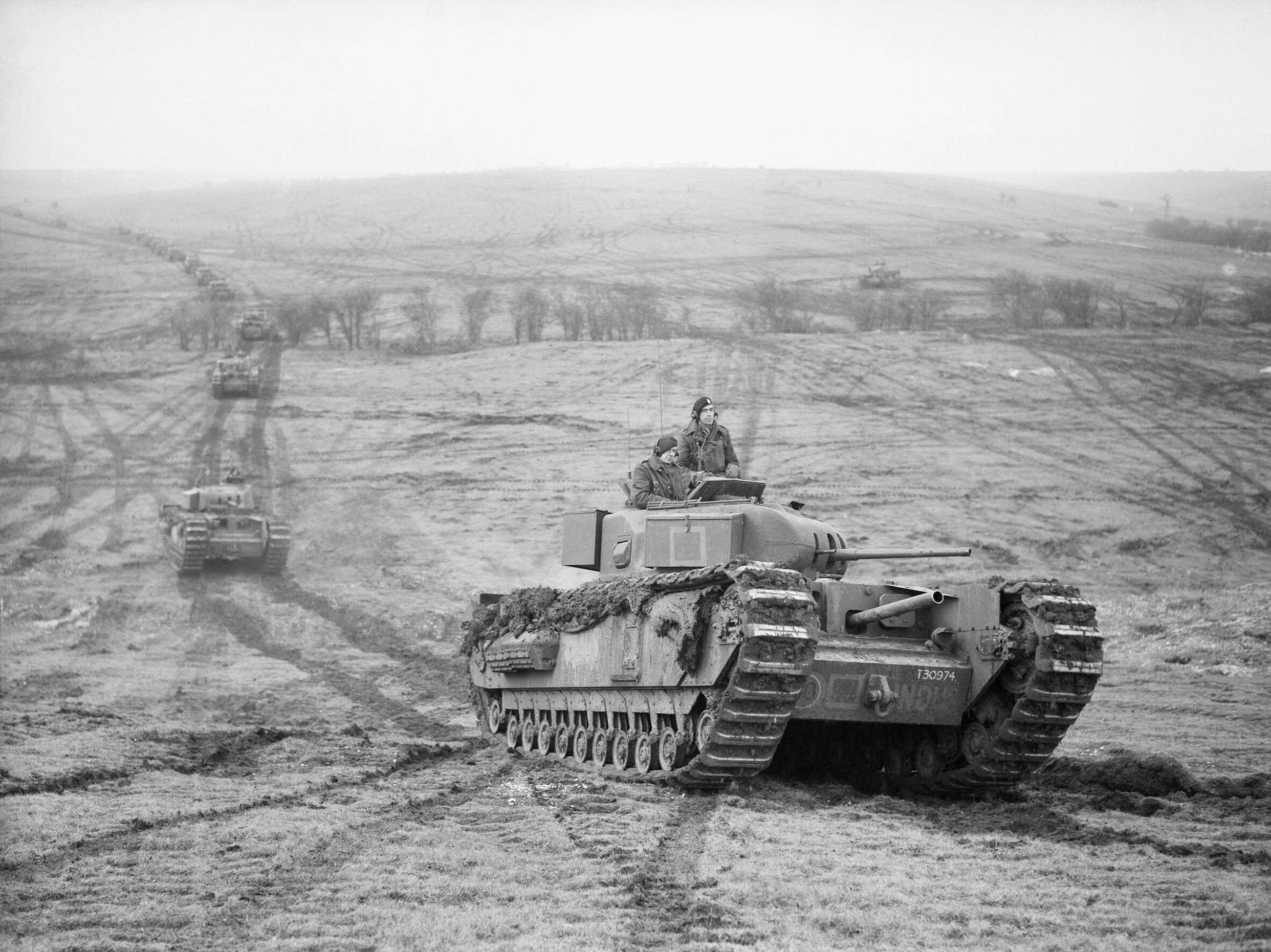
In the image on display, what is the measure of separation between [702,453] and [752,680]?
16.7 ft

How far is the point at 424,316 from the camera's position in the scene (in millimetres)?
53812

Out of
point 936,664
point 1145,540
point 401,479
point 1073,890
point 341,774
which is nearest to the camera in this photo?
point 1073,890

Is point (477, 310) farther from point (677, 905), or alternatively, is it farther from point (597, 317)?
point (677, 905)

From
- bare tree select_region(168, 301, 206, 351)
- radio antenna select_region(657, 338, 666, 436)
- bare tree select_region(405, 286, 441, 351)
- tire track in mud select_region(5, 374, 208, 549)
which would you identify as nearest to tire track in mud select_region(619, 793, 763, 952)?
radio antenna select_region(657, 338, 666, 436)

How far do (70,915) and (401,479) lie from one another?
29.3 m

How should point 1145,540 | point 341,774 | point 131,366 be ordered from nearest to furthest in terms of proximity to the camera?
point 341,774 < point 1145,540 < point 131,366

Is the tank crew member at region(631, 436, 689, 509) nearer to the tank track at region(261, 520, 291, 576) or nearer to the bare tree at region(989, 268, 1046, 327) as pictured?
the tank track at region(261, 520, 291, 576)

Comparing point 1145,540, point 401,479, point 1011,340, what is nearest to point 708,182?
point 1011,340

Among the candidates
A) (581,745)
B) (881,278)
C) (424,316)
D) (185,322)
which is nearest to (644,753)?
(581,745)

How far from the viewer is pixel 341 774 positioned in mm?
14625

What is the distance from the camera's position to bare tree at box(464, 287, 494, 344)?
2020 inches

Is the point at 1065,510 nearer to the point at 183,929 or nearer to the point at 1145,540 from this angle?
the point at 1145,540

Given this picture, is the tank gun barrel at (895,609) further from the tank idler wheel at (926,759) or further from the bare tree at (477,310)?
the bare tree at (477,310)

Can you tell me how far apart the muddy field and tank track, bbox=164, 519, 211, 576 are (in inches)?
16.5
